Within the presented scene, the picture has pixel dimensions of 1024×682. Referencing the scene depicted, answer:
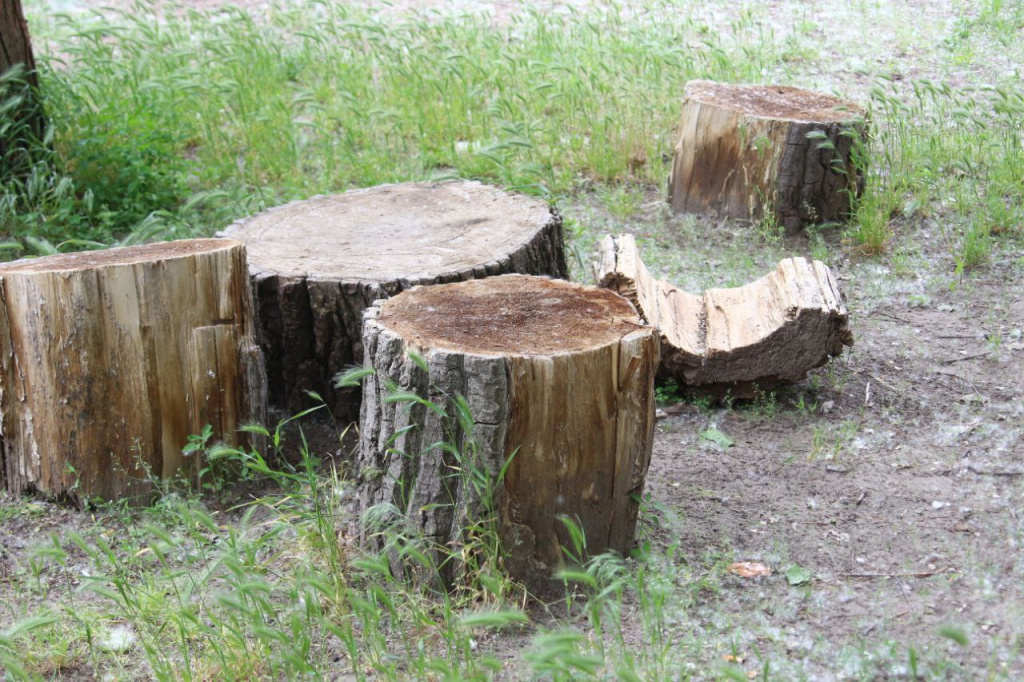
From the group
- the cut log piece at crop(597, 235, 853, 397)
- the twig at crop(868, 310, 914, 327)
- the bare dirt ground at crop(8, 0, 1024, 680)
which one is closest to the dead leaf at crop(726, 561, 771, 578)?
the bare dirt ground at crop(8, 0, 1024, 680)

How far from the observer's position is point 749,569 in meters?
2.93

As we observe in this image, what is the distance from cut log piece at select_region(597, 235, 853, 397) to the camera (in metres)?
3.83

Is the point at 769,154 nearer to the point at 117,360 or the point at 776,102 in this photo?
the point at 776,102

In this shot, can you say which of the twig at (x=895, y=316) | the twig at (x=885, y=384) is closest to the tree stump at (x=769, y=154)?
the twig at (x=895, y=316)

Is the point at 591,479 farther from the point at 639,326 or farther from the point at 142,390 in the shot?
the point at 142,390

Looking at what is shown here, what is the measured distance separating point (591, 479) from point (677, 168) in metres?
3.35

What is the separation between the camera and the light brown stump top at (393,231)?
3709 mm

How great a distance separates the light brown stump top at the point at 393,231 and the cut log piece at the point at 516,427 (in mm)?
831

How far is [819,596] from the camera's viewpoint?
279 cm

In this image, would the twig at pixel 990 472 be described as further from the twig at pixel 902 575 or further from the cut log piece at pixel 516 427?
the cut log piece at pixel 516 427

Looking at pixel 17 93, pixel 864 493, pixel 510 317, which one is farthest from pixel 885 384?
pixel 17 93

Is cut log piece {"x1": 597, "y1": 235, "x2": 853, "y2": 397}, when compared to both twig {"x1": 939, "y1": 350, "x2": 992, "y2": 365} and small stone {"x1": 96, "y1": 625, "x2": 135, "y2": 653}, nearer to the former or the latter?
twig {"x1": 939, "y1": 350, "x2": 992, "y2": 365}

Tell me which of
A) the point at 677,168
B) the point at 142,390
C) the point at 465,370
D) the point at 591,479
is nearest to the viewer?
the point at 465,370

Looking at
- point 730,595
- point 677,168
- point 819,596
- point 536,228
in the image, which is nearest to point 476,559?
point 730,595
